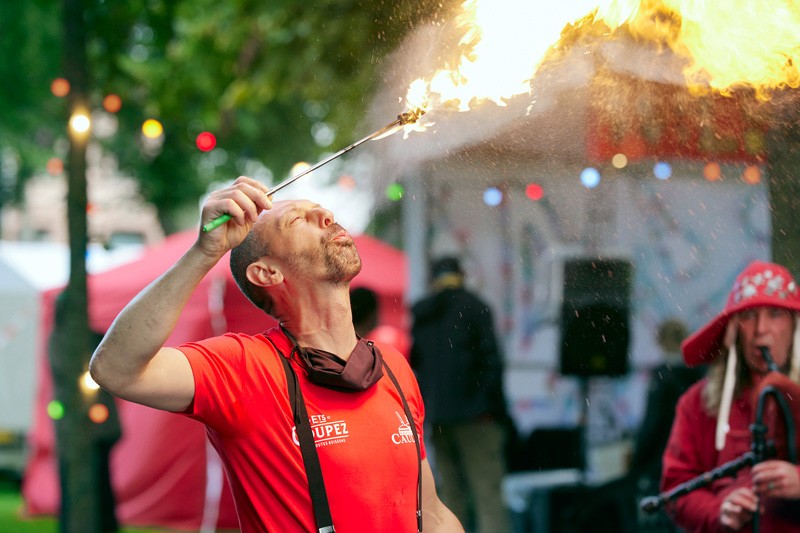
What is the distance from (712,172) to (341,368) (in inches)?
174

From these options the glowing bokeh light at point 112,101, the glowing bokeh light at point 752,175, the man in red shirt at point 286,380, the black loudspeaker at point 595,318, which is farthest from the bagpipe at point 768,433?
the glowing bokeh light at point 112,101

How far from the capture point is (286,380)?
279cm

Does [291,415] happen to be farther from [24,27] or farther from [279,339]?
[24,27]

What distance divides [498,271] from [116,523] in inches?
146

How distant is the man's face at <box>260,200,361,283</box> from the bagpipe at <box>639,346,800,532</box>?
1487mm

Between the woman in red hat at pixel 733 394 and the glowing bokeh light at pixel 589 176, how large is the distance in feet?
8.18

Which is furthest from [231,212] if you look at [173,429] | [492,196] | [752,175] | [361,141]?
[173,429]

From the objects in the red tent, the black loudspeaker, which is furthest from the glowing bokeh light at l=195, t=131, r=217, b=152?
the black loudspeaker

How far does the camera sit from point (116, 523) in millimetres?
8758

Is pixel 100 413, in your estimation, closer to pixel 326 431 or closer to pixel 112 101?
pixel 112 101

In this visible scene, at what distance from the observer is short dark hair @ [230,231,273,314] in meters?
3.05

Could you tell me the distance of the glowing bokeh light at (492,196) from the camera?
840 centimetres

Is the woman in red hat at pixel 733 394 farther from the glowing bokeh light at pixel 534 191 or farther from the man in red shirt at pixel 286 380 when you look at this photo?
the glowing bokeh light at pixel 534 191

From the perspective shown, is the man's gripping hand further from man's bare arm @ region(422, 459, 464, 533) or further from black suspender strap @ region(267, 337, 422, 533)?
man's bare arm @ region(422, 459, 464, 533)
